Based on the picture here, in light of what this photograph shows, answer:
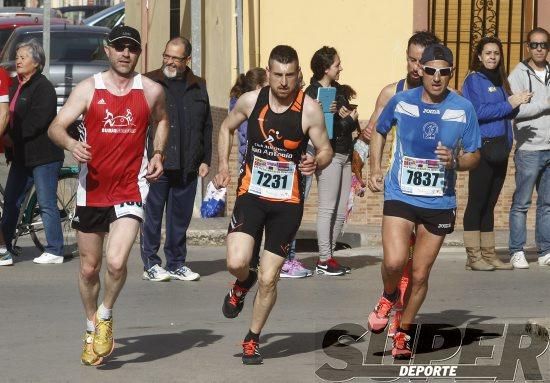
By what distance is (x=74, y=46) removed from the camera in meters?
26.3

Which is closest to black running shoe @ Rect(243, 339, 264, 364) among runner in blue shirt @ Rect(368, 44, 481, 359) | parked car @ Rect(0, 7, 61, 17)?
runner in blue shirt @ Rect(368, 44, 481, 359)

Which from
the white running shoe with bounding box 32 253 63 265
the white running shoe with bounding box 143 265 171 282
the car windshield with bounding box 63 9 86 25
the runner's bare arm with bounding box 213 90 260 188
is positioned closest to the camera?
the runner's bare arm with bounding box 213 90 260 188

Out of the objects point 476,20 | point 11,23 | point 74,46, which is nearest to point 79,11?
point 11,23

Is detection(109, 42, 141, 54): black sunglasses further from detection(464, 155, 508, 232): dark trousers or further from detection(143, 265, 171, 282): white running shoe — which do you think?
detection(464, 155, 508, 232): dark trousers

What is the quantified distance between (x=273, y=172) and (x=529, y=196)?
5.26 meters

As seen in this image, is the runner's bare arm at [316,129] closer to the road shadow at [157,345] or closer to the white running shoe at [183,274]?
the road shadow at [157,345]

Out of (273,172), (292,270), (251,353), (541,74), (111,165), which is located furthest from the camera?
(541,74)

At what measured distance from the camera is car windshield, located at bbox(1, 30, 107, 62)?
25875 mm

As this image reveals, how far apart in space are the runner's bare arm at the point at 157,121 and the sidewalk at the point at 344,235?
5.53 meters

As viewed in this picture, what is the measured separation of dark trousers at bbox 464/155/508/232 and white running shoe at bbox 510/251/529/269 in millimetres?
414

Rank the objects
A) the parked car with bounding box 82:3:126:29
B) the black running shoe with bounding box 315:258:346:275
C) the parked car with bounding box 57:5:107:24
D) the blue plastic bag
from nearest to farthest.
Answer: the black running shoe with bounding box 315:258:346:275
the blue plastic bag
the parked car with bounding box 82:3:126:29
the parked car with bounding box 57:5:107:24

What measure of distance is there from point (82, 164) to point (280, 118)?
4.10 ft

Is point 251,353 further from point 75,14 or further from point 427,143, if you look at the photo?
point 75,14

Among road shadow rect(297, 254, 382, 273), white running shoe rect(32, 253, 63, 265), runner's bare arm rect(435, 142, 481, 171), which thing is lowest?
road shadow rect(297, 254, 382, 273)
